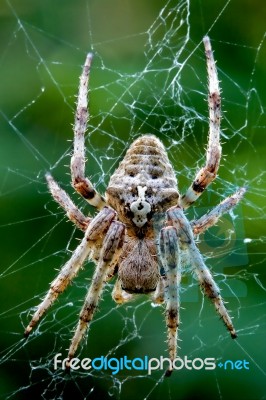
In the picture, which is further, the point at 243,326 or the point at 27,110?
the point at 27,110

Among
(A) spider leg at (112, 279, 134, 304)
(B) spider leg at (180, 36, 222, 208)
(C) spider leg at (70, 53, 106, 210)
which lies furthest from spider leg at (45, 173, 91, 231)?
(B) spider leg at (180, 36, 222, 208)

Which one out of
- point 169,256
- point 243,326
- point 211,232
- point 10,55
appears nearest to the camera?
point 169,256

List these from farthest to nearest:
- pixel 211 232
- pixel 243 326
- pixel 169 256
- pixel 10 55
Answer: pixel 10 55 → pixel 211 232 → pixel 243 326 → pixel 169 256

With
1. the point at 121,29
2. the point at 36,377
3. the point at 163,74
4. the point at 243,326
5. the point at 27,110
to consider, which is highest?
the point at 121,29

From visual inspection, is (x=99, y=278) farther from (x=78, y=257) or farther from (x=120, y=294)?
(x=120, y=294)

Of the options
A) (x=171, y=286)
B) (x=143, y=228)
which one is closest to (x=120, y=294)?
(x=143, y=228)

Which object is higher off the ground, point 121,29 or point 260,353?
point 121,29

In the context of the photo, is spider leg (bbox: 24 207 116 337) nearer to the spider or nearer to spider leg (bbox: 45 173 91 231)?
the spider

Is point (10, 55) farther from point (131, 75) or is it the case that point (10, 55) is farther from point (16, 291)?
point (16, 291)

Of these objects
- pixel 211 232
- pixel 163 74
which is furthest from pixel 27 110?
pixel 211 232
